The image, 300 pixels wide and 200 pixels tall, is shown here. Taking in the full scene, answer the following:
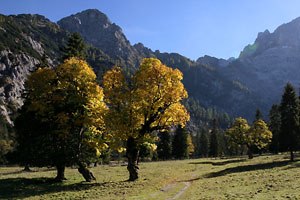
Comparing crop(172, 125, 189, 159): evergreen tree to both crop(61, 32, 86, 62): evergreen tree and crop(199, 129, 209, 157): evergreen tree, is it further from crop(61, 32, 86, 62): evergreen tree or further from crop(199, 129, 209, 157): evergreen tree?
crop(61, 32, 86, 62): evergreen tree

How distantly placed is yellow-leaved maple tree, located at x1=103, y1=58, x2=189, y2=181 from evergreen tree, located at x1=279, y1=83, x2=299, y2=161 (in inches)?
1285

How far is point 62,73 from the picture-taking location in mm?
26594

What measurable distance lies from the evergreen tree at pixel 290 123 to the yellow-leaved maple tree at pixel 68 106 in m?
40.7

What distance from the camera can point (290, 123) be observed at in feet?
153

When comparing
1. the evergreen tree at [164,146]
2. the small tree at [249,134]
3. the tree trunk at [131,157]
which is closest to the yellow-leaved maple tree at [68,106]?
the tree trunk at [131,157]

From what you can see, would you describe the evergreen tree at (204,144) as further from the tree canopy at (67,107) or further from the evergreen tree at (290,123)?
the tree canopy at (67,107)

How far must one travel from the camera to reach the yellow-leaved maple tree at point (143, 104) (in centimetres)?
2565

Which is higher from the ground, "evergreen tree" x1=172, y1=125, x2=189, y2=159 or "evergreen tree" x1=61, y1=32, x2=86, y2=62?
"evergreen tree" x1=61, y1=32, x2=86, y2=62

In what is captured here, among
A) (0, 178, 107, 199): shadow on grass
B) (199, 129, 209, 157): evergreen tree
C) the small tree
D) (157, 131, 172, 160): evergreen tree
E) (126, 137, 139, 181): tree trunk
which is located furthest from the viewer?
(199, 129, 209, 157): evergreen tree

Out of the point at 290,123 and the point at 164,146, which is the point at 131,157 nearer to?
the point at 290,123

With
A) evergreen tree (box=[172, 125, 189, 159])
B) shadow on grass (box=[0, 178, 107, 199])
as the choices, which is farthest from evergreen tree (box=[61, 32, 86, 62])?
evergreen tree (box=[172, 125, 189, 159])

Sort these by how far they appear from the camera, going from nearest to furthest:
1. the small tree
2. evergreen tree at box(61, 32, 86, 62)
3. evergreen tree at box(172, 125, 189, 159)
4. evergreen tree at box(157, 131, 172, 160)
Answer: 1. evergreen tree at box(61, 32, 86, 62)
2. the small tree
3. evergreen tree at box(157, 131, 172, 160)
4. evergreen tree at box(172, 125, 189, 159)

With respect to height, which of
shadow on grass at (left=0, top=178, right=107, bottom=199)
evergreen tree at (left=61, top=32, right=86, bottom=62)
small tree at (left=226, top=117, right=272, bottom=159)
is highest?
evergreen tree at (left=61, top=32, right=86, bottom=62)

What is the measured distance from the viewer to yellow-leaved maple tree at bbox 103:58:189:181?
25.7m
